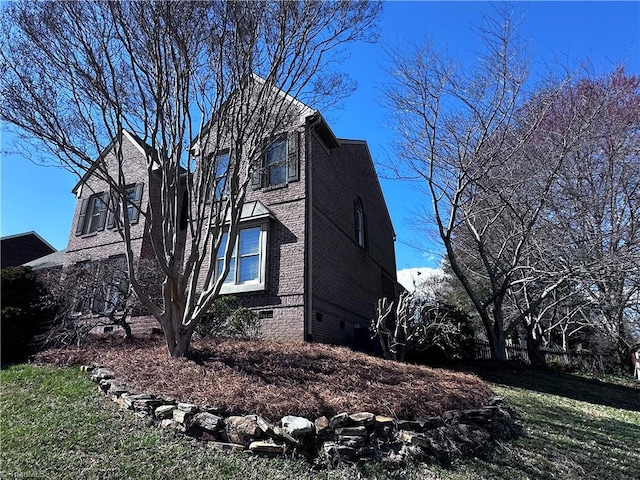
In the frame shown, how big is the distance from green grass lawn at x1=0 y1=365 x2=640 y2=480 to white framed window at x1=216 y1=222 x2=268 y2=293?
455cm

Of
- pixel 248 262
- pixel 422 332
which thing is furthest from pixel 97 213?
pixel 422 332

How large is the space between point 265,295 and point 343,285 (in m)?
3.01

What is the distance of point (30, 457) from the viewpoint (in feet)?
14.1

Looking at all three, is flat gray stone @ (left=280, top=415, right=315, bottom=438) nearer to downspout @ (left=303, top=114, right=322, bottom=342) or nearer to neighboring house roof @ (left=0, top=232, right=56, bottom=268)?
downspout @ (left=303, top=114, right=322, bottom=342)

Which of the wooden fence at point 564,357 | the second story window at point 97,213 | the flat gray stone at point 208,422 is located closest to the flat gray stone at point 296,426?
the flat gray stone at point 208,422

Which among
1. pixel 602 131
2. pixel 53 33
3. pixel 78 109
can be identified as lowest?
pixel 78 109

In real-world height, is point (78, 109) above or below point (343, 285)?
above

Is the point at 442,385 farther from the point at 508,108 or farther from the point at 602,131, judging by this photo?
the point at 602,131

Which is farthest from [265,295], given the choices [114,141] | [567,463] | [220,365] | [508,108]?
[508,108]

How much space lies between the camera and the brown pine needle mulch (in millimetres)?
5062

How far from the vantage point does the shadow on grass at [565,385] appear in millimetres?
9703

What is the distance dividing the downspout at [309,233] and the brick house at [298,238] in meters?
0.03

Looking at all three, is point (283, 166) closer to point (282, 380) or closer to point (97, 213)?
point (282, 380)

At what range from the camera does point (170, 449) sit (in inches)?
171
